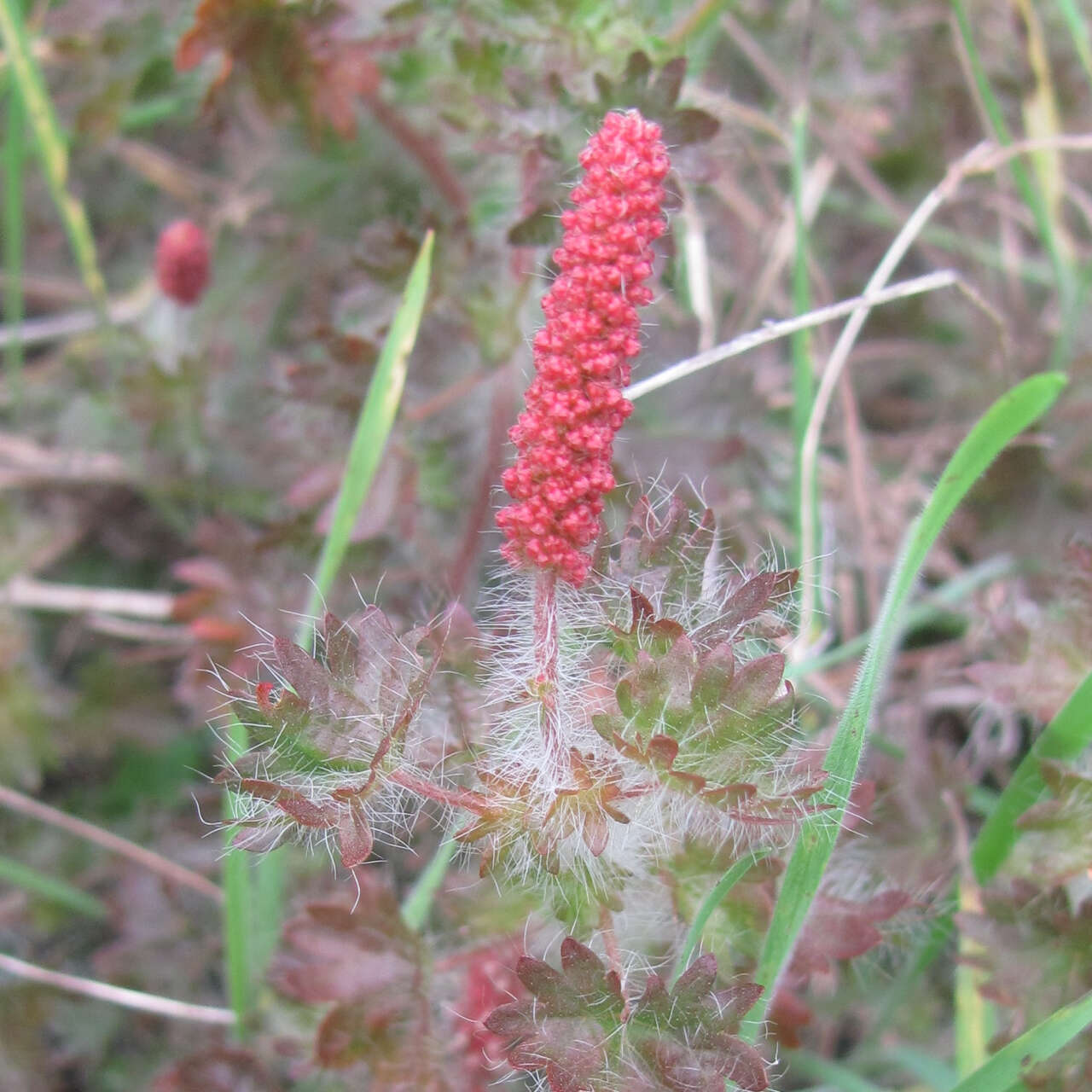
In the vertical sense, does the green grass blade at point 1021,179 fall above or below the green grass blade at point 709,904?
above

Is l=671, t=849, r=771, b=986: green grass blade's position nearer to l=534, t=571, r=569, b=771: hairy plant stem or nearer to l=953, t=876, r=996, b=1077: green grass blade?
l=534, t=571, r=569, b=771: hairy plant stem

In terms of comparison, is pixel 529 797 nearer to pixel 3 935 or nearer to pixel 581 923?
pixel 581 923

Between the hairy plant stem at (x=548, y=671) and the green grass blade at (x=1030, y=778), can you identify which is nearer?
the hairy plant stem at (x=548, y=671)

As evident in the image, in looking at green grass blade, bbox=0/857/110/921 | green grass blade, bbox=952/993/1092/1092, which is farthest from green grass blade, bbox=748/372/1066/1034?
green grass blade, bbox=0/857/110/921

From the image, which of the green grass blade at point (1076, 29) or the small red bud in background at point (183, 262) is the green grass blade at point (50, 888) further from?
the green grass blade at point (1076, 29)

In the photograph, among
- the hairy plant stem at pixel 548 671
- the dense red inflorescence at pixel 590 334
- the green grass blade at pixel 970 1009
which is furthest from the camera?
the green grass blade at pixel 970 1009

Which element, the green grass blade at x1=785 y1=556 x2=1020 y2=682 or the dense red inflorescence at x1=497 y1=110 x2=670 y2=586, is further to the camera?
the green grass blade at x1=785 y1=556 x2=1020 y2=682

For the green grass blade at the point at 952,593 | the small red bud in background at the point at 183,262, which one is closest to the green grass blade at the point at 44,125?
the small red bud in background at the point at 183,262
